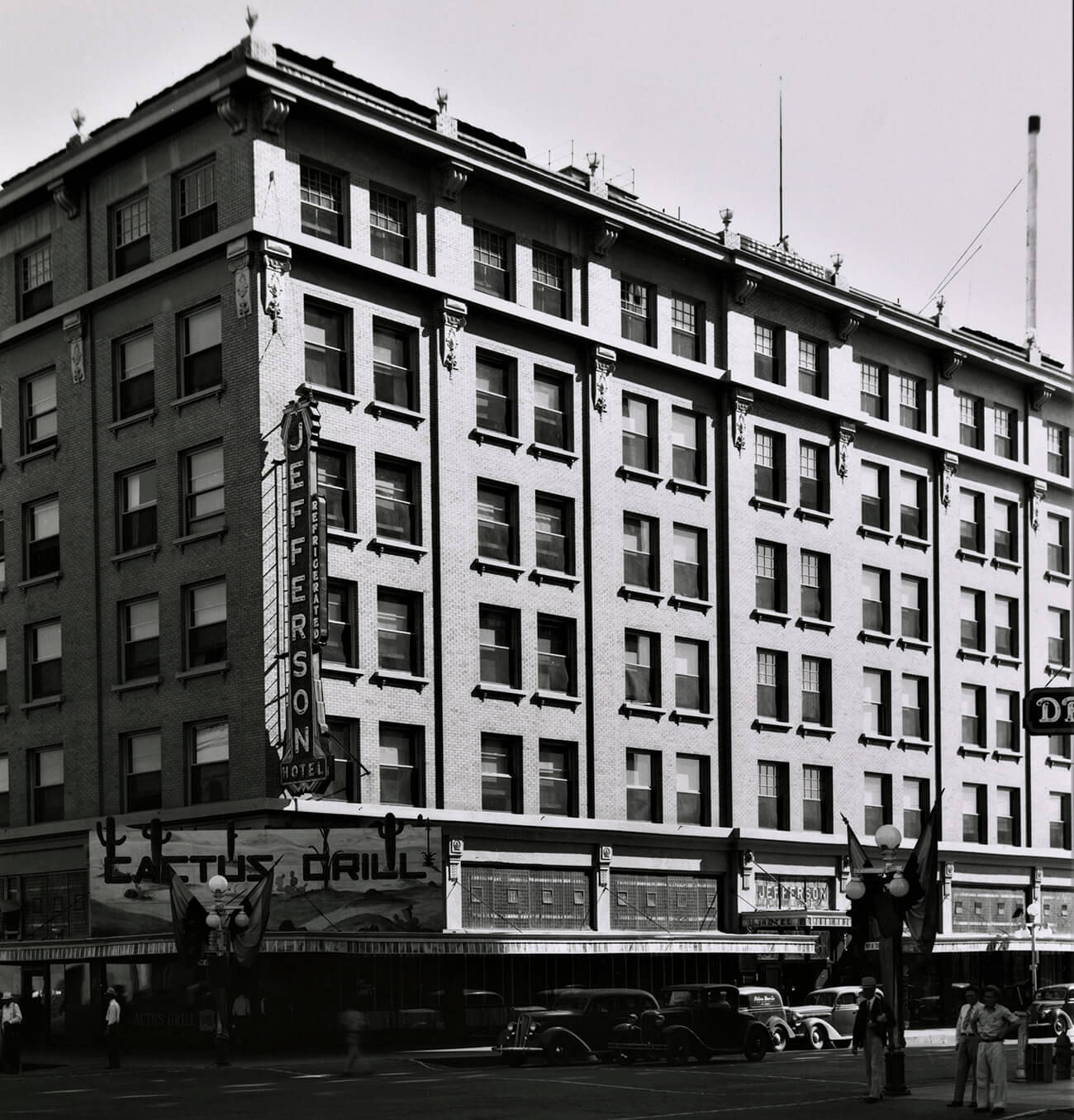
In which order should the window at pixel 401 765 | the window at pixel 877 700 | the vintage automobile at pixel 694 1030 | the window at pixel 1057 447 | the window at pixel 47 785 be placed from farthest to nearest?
the window at pixel 1057 447, the window at pixel 877 700, the window at pixel 47 785, the window at pixel 401 765, the vintage automobile at pixel 694 1030

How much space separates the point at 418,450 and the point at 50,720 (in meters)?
13.0

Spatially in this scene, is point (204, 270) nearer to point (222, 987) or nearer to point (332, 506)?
point (332, 506)

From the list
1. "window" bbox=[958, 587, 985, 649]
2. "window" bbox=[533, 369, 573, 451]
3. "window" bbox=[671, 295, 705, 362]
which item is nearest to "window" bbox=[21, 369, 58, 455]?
"window" bbox=[533, 369, 573, 451]

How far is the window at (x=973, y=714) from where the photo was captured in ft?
217

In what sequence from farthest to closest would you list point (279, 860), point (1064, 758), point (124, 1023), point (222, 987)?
1. point (1064, 758)
2. point (124, 1023)
3. point (279, 860)
4. point (222, 987)

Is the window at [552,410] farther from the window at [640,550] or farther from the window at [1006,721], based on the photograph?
the window at [1006,721]

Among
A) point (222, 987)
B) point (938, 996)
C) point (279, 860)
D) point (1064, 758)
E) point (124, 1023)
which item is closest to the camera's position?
point (222, 987)

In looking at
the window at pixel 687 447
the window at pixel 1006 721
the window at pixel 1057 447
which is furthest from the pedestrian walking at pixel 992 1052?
the window at pixel 1057 447

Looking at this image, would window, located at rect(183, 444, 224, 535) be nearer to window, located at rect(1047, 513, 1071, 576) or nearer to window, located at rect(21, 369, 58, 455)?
window, located at rect(21, 369, 58, 455)

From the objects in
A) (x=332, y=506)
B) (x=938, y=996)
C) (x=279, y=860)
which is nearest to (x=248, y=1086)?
(x=279, y=860)

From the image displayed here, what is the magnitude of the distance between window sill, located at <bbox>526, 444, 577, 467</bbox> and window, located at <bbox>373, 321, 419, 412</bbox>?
4.23 metres

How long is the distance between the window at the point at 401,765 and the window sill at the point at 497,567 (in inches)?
196

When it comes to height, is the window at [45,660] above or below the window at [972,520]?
below

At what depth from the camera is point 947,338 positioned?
215 feet
